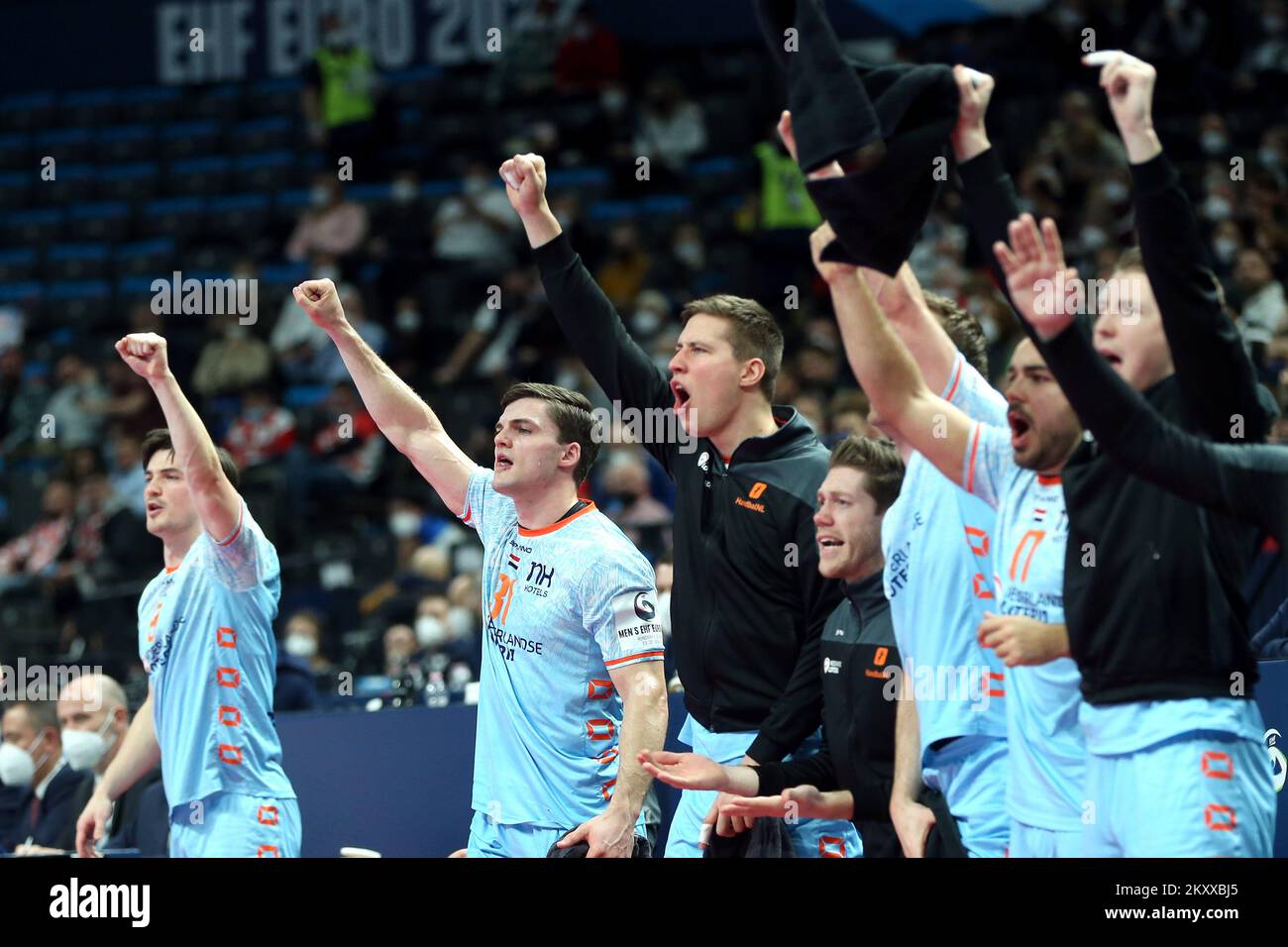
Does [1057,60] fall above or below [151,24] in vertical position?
below

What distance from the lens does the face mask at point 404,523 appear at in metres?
11.8

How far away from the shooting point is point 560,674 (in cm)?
496

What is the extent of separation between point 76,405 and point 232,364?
1.41 meters

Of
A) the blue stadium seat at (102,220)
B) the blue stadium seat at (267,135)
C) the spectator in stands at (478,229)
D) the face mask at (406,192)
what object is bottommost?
the spectator in stands at (478,229)

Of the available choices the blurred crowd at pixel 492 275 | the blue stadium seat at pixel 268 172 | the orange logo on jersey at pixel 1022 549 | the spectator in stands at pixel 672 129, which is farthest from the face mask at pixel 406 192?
the orange logo on jersey at pixel 1022 549

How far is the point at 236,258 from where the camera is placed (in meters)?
15.3

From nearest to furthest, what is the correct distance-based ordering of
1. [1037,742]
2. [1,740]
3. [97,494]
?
[1037,742]
[1,740]
[97,494]

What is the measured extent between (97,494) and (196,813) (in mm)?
8040

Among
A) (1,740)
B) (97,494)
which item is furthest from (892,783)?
(97,494)

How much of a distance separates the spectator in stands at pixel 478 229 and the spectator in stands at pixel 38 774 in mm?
6668

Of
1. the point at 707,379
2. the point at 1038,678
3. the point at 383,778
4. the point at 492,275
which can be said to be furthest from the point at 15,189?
the point at 1038,678

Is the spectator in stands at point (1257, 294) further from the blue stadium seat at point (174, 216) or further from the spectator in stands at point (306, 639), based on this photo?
the blue stadium seat at point (174, 216)

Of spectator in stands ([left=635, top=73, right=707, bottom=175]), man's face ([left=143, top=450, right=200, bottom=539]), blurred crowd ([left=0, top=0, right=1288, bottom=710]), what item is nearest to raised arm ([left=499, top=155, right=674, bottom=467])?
man's face ([left=143, top=450, right=200, bottom=539])
